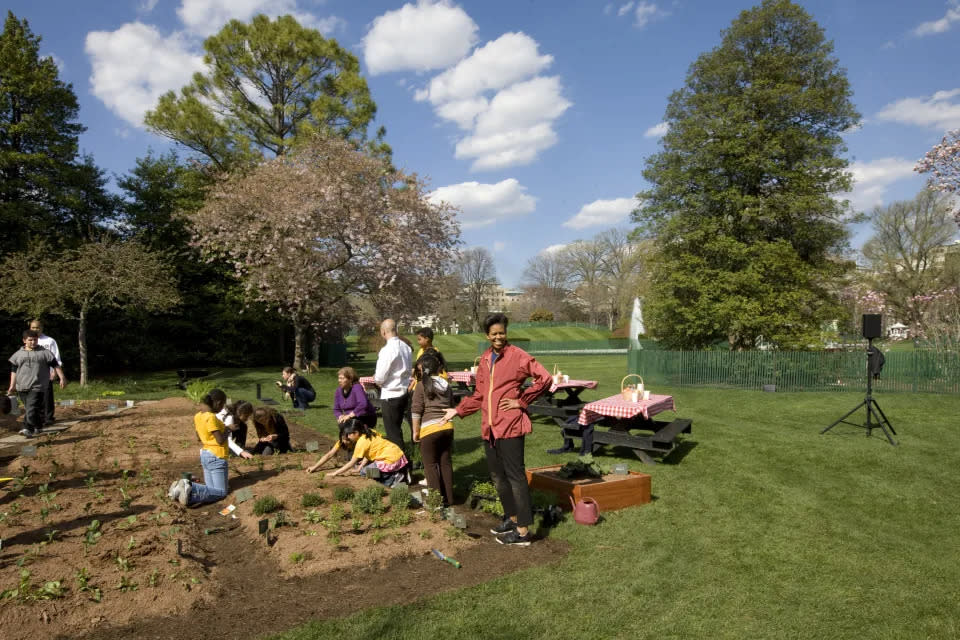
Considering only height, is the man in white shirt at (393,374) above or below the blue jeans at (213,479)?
above

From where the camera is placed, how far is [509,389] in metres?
4.86

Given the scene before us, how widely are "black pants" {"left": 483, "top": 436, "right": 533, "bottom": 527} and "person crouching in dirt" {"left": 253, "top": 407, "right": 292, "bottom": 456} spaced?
174 inches

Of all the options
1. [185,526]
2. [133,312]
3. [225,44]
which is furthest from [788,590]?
[225,44]

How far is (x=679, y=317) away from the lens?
21438mm

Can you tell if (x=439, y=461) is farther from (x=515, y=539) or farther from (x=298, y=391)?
(x=298, y=391)

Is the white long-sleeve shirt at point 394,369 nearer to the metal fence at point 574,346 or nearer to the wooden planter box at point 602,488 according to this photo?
the wooden planter box at point 602,488

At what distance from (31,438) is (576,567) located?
9047 millimetres

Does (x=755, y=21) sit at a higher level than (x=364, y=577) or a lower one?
higher

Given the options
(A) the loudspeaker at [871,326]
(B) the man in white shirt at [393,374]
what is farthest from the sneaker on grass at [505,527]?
(A) the loudspeaker at [871,326]

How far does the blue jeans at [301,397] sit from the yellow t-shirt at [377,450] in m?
6.81

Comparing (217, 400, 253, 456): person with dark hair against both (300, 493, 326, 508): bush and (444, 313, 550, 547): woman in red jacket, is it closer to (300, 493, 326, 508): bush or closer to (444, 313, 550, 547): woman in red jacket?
(300, 493, 326, 508): bush

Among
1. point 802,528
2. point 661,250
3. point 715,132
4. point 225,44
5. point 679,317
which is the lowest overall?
point 802,528

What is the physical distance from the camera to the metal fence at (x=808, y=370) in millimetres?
16500

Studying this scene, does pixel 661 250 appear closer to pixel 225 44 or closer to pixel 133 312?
pixel 133 312
